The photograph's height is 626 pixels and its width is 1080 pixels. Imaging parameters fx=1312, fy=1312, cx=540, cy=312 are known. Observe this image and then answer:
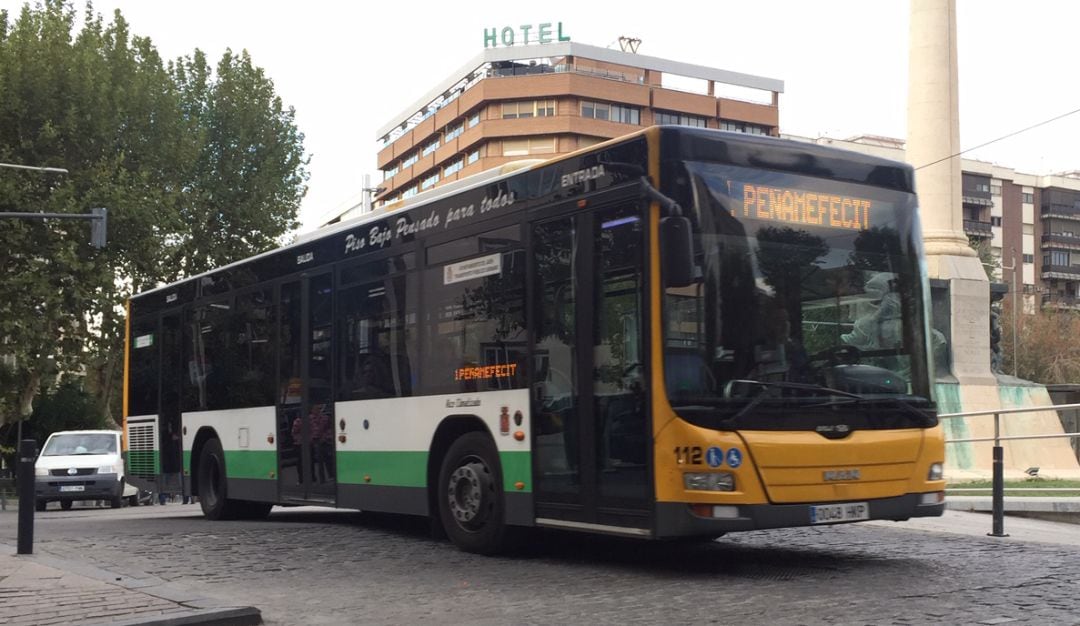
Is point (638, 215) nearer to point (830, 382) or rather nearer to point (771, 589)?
point (830, 382)

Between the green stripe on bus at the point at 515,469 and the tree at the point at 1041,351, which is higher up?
the tree at the point at 1041,351

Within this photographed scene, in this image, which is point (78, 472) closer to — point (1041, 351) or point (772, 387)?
point (772, 387)

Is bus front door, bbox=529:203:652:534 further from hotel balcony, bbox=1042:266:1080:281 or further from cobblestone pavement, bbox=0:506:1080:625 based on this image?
hotel balcony, bbox=1042:266:1080:281

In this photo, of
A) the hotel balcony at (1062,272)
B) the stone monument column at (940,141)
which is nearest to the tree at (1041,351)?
the stone monument column at (940,141)

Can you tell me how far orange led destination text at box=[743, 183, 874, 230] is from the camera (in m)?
8.92

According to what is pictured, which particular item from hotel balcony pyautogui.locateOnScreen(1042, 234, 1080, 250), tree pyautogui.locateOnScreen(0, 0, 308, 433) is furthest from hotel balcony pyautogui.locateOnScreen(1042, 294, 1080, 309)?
tree pyautogui.locateOnScreen(0, 0, 308, 433)

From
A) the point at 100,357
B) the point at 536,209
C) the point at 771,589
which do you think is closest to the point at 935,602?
the point at 771,589

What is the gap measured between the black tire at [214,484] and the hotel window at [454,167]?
243 feet

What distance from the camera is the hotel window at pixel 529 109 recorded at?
3263 inches

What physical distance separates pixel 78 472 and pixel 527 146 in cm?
5820

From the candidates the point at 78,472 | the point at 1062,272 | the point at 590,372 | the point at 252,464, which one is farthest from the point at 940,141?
the point at 1062,272

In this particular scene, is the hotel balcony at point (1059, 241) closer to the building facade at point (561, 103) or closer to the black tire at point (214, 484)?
the building facade at point (561, 103)

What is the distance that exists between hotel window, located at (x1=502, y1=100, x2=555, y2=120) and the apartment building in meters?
38.5

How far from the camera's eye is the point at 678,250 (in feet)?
27.6
